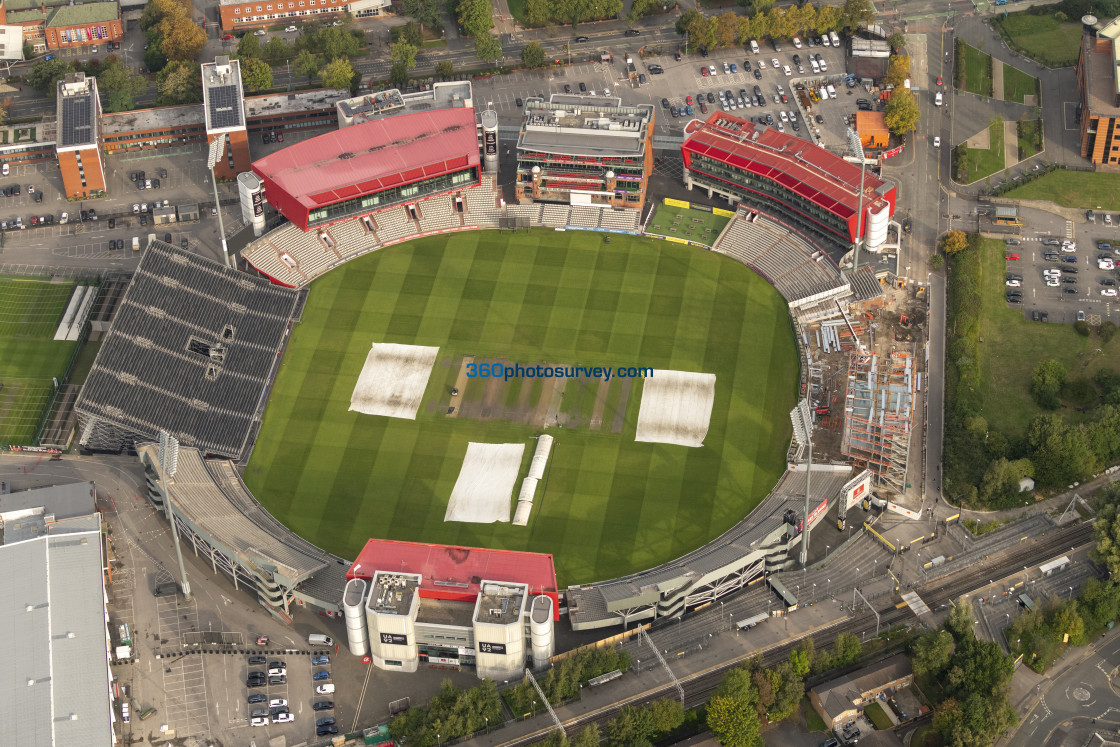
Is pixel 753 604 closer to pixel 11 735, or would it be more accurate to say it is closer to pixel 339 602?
pixel 339 602

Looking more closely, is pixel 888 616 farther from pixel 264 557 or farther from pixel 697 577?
pixel 264 557

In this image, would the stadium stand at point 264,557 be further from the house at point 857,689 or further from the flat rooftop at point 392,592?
the house at point 857,689

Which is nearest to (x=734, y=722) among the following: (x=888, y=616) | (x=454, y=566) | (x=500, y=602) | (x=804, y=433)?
(x=888, y=616)

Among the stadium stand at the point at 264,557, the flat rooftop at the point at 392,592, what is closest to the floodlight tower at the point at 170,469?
the stadium stand at the point at 264,557

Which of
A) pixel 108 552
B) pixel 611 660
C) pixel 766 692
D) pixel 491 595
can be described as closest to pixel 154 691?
pixel 108 552

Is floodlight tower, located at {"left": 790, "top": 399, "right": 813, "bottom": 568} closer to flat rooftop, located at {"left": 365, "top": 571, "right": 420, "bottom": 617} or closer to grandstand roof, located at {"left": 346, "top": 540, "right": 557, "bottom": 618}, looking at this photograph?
grandstand roof, located at {"left": 346, "top": 540, "right": 557, "bottom": 618}

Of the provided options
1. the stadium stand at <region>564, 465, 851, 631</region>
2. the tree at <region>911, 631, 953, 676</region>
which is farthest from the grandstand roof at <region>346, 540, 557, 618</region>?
the tree at <region>911, 631, 953, 676</region>
